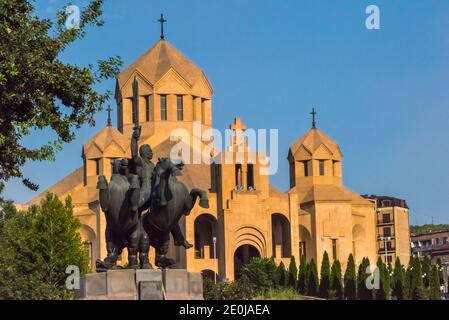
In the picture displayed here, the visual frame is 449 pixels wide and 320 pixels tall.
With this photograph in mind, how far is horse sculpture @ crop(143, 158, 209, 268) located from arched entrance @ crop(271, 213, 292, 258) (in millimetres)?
45581

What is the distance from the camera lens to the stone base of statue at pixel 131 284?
2145 centimetres

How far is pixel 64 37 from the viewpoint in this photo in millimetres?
26969

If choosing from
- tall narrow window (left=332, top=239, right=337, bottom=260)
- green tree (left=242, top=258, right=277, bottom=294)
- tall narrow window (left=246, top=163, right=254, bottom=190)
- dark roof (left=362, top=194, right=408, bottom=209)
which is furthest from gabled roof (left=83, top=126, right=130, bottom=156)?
dark roof (left=362, top=194, right=408, bottom=209)

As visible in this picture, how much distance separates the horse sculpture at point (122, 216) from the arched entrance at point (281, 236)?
45654mm

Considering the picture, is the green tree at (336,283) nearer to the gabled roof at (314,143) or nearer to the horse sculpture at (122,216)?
the gabled roof at (314,143)

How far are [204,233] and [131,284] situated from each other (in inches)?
1925

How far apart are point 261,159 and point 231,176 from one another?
1.94 meters

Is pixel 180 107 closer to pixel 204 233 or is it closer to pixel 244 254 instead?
pixel 204 233

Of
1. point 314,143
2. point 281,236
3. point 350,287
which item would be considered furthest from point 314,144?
point 350,287

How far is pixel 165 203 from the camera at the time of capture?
2209 cm

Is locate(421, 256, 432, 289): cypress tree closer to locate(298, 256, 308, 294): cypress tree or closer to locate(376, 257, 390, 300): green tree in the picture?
locate(376, 257, 390, 300): green tree

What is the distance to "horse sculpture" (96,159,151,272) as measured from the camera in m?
22.3
